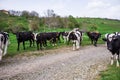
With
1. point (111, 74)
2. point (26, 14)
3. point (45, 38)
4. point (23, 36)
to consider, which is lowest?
point (111, 74)

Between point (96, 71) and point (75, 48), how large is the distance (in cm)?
1318

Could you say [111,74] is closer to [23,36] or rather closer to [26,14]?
[23,36]

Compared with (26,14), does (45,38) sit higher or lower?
lower

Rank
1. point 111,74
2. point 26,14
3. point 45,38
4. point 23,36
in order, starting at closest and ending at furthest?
point 111,74, point 23,36, point 45,38, point 26,14

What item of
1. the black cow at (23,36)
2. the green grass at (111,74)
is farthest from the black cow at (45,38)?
the green grass at (111,74)

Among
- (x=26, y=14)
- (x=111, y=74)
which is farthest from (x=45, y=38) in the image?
(x=26, y=14)

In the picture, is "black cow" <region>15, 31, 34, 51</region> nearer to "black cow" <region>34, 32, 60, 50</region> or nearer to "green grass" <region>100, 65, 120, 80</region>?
"black cow" <region>34, 32, 60, 50</region>

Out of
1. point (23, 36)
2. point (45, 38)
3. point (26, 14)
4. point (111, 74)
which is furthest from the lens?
point (26, 14)

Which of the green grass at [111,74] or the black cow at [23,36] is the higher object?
the black cow at [23,36]

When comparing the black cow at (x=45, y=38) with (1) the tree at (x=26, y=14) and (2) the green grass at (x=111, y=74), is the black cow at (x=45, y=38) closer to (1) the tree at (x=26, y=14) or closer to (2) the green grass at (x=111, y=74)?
(2) the green grass at (x=111, y=74)

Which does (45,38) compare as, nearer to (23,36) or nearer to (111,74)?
(23,36)

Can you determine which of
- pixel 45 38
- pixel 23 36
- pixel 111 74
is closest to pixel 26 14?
pixel 45 38

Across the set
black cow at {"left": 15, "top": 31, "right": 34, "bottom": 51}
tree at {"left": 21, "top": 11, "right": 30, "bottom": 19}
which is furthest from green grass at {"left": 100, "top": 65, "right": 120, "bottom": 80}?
tree at {"left": 21, "top": 11, "right": 30, "bottom": 19}

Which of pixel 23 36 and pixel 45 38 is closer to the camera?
pixel 23 36
